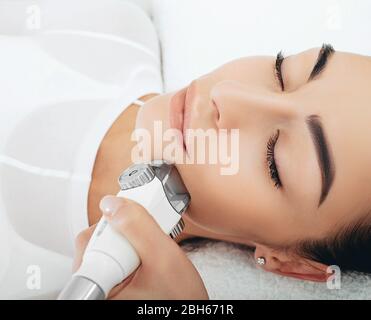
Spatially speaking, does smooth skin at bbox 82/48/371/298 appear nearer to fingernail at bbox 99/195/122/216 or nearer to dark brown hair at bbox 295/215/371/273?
dark brown hair at bbox 295/215/371/273

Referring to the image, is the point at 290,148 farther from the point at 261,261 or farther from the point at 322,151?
the point at 261,261

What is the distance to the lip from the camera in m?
0.62

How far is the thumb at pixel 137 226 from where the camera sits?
0.51 m

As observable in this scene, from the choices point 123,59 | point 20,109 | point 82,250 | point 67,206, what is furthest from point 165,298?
point 123,59

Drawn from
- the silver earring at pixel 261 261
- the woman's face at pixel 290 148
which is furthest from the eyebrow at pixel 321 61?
the silver earring at pixel 261 261

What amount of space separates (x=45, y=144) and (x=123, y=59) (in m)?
0.23

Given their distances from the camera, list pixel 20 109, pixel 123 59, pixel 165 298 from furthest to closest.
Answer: pixel 123 59
pixel 20 109
pixel 165 298

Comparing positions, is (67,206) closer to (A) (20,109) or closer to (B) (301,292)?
(A) (20,109)

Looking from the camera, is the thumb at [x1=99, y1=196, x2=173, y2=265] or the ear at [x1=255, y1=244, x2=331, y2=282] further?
the ear at [x1=255, y1=244, x2=331, y2=282]

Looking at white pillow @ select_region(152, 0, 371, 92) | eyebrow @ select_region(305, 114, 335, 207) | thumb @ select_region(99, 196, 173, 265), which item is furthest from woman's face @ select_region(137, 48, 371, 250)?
white pillow @ select_region(152, 0, 371, 92)

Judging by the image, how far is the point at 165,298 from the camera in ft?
1.80

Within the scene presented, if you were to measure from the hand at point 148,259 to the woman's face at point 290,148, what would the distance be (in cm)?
10

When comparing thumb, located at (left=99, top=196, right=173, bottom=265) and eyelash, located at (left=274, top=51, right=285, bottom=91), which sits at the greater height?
eyelash, located at (left=274, top=51, right=285, bottom=91)

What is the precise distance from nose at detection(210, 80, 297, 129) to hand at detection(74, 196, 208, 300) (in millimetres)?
149
